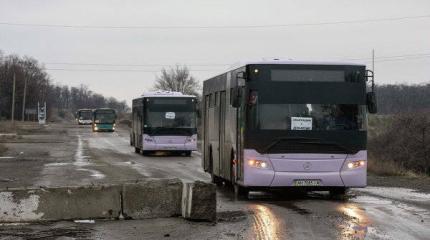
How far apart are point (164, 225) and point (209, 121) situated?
8976mm

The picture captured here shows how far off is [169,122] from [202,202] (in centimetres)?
2517

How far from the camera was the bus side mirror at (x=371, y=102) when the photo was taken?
14.8 metres

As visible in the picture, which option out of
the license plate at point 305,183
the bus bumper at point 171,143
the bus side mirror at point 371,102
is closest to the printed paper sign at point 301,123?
the license plate at point 305,183

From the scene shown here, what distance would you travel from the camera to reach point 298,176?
14.5m

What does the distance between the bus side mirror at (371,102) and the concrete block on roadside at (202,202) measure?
15.5 feet

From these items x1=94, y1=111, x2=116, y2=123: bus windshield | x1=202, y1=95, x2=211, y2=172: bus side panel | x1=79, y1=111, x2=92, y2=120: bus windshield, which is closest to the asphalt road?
x1=202, y1=95, x2=211, y2=172: bus side panel

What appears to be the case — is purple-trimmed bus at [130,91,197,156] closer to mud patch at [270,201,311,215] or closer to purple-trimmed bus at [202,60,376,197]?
purple-trimmed bus at [202,60,376,197]

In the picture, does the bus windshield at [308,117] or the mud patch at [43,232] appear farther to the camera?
the bus windshield at [308,117]

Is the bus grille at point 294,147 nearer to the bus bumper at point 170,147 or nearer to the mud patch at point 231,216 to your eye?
the mud patch at point 231,216

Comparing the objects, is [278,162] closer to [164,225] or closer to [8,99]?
[164,225]

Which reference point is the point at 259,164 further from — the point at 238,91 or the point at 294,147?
the point at 238,91

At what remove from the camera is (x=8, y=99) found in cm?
13412

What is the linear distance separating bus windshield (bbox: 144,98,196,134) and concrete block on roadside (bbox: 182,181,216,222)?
2470cm

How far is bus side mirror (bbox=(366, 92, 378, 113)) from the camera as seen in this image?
14.8 metres
